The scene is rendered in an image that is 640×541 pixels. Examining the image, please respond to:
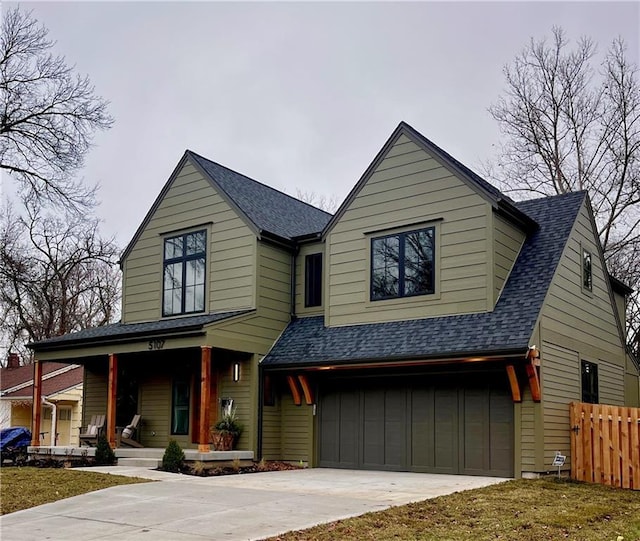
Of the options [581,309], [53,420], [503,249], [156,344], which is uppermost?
[503,249]

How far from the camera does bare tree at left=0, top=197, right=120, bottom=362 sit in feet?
119

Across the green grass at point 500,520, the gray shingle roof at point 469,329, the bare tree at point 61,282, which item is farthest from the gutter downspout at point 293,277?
the bare tree at point 61,282

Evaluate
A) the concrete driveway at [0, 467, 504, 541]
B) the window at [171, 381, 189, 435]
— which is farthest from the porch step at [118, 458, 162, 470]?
the window at [171, 381, 189, 435]

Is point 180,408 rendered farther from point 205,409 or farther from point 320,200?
point 320,200

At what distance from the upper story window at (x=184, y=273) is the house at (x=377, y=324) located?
43 mm

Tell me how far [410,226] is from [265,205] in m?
5.06

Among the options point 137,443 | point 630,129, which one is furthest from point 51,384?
point 630,129

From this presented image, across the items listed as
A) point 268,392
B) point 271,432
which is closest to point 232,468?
point 271,432

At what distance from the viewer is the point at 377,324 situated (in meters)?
16.1

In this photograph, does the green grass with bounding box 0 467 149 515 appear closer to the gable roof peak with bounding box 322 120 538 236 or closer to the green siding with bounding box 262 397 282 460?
the green siding with bounding box 262 397 282 460

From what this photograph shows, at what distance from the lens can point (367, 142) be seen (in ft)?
123

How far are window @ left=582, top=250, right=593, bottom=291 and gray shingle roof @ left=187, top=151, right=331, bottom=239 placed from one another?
6.73m

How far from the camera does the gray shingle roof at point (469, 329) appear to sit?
13.7m

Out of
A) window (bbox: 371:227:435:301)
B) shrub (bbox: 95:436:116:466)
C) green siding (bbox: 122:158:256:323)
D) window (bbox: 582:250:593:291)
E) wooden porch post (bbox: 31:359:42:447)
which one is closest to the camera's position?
window (bbox: 371:227:435:301)
